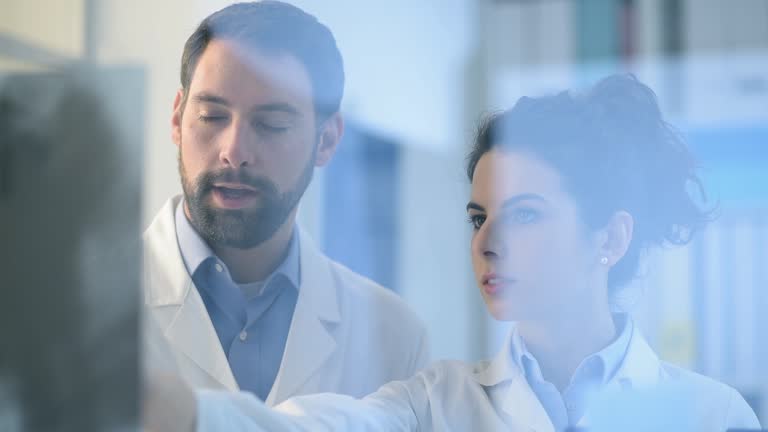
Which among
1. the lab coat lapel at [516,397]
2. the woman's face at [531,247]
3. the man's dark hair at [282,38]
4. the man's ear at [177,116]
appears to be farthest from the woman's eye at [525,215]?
the man's ear at [177,116]

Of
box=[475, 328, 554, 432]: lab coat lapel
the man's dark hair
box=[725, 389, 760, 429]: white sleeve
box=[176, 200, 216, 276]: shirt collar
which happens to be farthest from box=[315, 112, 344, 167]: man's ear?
box=[725, 389, 760, 429]: white sleeve

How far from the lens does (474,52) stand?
0.80 metres

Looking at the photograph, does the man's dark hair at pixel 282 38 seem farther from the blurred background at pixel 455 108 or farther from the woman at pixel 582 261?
the woman at pixel 582 261

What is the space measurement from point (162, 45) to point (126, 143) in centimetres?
13

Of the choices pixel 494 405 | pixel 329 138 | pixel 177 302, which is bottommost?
pixel 494 405

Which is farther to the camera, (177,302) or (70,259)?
(177,302)

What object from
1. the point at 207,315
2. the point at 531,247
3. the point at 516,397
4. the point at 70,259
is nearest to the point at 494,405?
the point at 516,397

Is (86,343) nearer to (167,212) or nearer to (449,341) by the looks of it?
(167,212)

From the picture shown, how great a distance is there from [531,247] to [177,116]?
0.36 metres

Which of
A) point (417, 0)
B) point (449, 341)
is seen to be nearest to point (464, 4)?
point (417, 0)

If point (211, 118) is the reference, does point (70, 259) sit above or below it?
below

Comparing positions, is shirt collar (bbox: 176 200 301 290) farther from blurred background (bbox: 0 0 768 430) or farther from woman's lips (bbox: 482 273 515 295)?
woman's lips (bbox: 482 273 515 295)

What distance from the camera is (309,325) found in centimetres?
78

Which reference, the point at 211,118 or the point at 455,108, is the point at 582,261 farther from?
the point at 211,118
